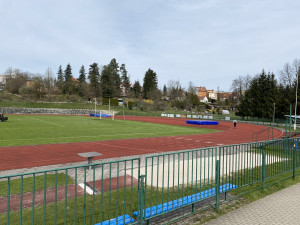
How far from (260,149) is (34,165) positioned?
30.3ft

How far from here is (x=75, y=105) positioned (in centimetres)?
7194

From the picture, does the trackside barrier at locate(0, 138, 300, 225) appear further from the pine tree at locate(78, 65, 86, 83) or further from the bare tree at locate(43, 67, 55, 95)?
the pine tree at locate(78, 65, 86, 83)

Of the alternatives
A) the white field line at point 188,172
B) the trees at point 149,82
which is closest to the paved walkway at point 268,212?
the white field line at point 188,172

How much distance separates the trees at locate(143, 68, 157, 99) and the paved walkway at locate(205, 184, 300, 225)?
99863mm

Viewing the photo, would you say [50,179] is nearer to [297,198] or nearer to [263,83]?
[297,198]

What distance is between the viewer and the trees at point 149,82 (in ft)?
349

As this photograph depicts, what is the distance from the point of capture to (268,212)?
531 cm

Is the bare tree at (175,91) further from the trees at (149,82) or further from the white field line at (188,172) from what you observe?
the white field line at (188,172)

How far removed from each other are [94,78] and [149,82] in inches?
1036

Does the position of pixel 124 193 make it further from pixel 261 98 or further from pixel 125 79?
pixel 125 79

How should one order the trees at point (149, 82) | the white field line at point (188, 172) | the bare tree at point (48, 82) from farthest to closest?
the trees at point (149, 82) → the bare tree at point (48, 82) → the white field line at point (188, 172)

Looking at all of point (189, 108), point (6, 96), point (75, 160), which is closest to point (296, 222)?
point (75, 160)

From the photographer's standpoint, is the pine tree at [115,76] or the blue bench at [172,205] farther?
the pine tree at [115,76]

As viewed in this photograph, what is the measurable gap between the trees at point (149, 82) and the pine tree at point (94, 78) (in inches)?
909
